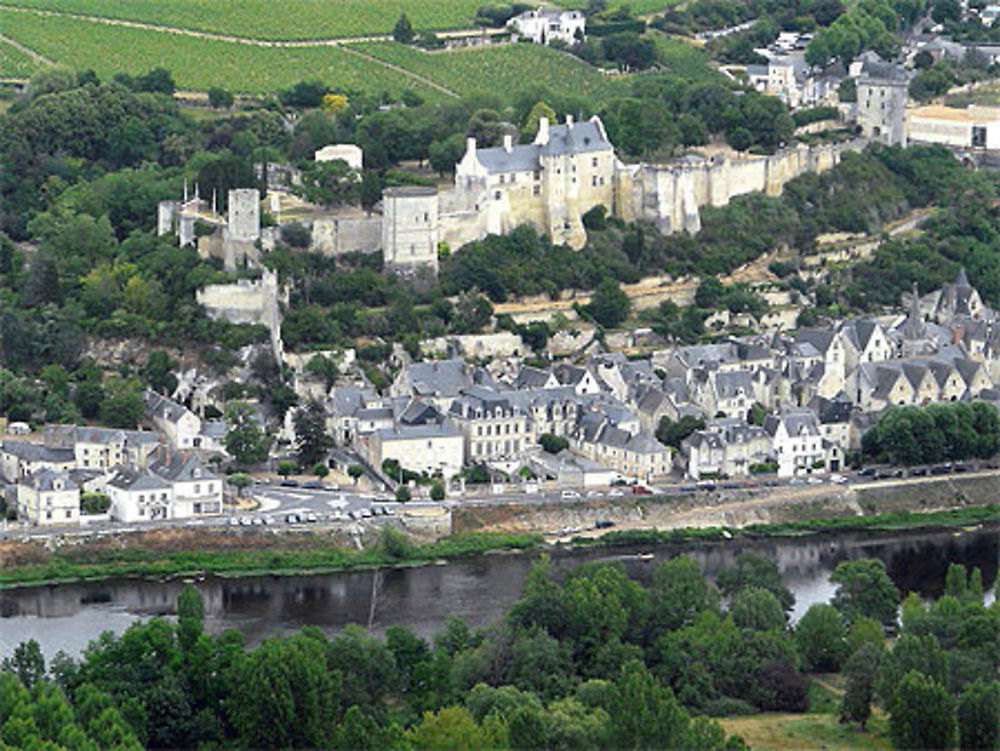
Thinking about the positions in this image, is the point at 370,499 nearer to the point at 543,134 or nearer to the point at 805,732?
the point at 805,732

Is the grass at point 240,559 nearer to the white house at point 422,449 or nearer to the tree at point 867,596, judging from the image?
the white house at point 422,449

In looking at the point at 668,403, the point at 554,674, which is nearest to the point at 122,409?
the point at 668,403

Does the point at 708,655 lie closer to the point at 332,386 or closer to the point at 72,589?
the point at 72,589

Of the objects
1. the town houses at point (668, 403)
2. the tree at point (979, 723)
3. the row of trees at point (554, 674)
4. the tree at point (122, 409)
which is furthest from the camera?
the tree at point (122, 409)

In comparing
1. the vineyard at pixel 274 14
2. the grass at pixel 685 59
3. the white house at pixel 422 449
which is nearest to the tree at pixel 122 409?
the white house at pixel 422 449

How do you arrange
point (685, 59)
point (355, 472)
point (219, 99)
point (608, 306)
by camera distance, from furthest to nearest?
point (685, 59) < point (219, 99) < point (608, 306) < point (355, 472)

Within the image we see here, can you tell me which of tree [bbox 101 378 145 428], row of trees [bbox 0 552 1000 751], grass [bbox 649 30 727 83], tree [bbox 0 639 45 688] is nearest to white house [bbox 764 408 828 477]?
row of trees [bbox 0 552 1000 751]
